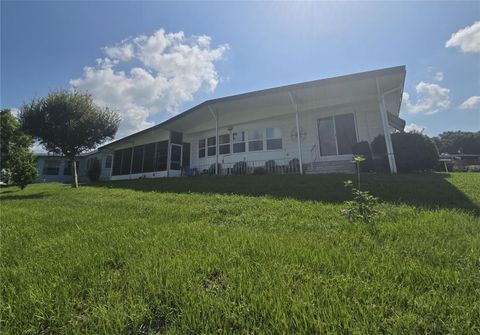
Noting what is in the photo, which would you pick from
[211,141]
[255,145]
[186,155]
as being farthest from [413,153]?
[186,155]

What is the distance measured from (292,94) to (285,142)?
125 inches

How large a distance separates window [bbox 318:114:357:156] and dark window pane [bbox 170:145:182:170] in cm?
971

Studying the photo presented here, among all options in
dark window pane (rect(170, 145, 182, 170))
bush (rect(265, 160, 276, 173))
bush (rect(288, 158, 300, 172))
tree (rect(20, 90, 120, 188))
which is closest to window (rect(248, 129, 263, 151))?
bush (rect(265, 160, 276, 173))

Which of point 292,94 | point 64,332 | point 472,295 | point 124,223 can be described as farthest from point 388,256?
point 292,94

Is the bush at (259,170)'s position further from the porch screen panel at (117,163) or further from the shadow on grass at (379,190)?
the porch screen panel at (117,163)

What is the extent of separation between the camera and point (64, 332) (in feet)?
5.60

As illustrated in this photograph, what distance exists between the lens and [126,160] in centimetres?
2152

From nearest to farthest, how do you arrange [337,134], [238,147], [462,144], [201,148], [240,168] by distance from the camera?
[337,134]
[240,168]
[238,147]
[201,148]
[462,144]

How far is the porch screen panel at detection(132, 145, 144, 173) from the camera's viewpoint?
19.9 m

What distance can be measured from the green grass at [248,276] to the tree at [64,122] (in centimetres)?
1000

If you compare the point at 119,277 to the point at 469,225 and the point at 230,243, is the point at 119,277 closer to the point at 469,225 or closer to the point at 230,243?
the point at 230,243

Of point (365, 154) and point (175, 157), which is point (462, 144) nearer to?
point (365, 154)

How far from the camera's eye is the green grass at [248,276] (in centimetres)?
164

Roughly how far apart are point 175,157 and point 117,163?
8.43 metres
